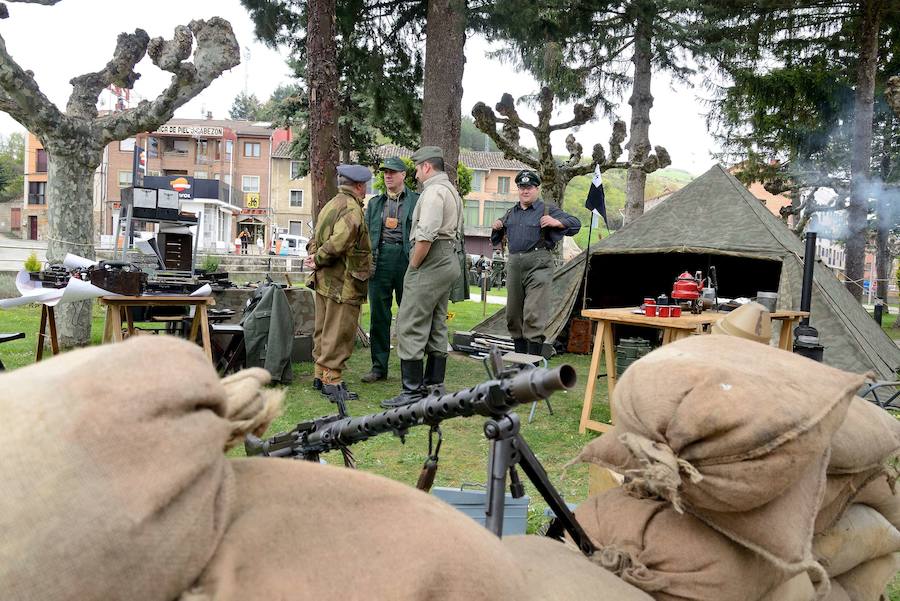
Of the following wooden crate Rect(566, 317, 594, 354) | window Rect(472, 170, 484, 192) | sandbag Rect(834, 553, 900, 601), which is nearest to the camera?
sandbag Rect(834, 553, 900, 601)

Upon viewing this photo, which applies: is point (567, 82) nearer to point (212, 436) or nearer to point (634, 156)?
point (634, 156)

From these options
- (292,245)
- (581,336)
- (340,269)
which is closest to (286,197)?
(292,245)

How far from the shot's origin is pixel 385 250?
700 centimetres

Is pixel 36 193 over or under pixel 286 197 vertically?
under

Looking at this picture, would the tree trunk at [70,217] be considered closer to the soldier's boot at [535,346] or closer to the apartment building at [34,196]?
the soldier's boot at [535,346]

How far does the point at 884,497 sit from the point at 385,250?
5008mm

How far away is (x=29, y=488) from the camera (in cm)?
92

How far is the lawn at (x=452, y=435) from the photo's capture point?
4.19 metres

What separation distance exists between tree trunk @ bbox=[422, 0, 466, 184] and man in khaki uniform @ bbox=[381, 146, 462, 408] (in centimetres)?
311

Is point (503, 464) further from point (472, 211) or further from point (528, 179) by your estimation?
point (472, 211)

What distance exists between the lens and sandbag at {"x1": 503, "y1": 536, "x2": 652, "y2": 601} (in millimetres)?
1753

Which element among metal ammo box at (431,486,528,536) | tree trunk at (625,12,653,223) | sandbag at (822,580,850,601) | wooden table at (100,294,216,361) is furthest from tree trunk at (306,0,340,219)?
tree trunk at (625,12,653,223)

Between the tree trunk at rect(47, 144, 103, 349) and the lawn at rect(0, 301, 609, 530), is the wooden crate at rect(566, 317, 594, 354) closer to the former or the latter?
the lawn at rect(0, 301, 609, 530)

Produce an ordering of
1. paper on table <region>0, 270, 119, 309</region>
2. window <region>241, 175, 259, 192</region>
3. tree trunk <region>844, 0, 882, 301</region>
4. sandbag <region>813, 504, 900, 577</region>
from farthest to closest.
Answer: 1. window <region>241, 175, 259, 192</region>
2. tree trunk <region>844, 0, 882, 301</region>
3. paper on table <region>0, 270, 119, 309</region>
4. sandbag <region>813, 504, 900, 577</region>
